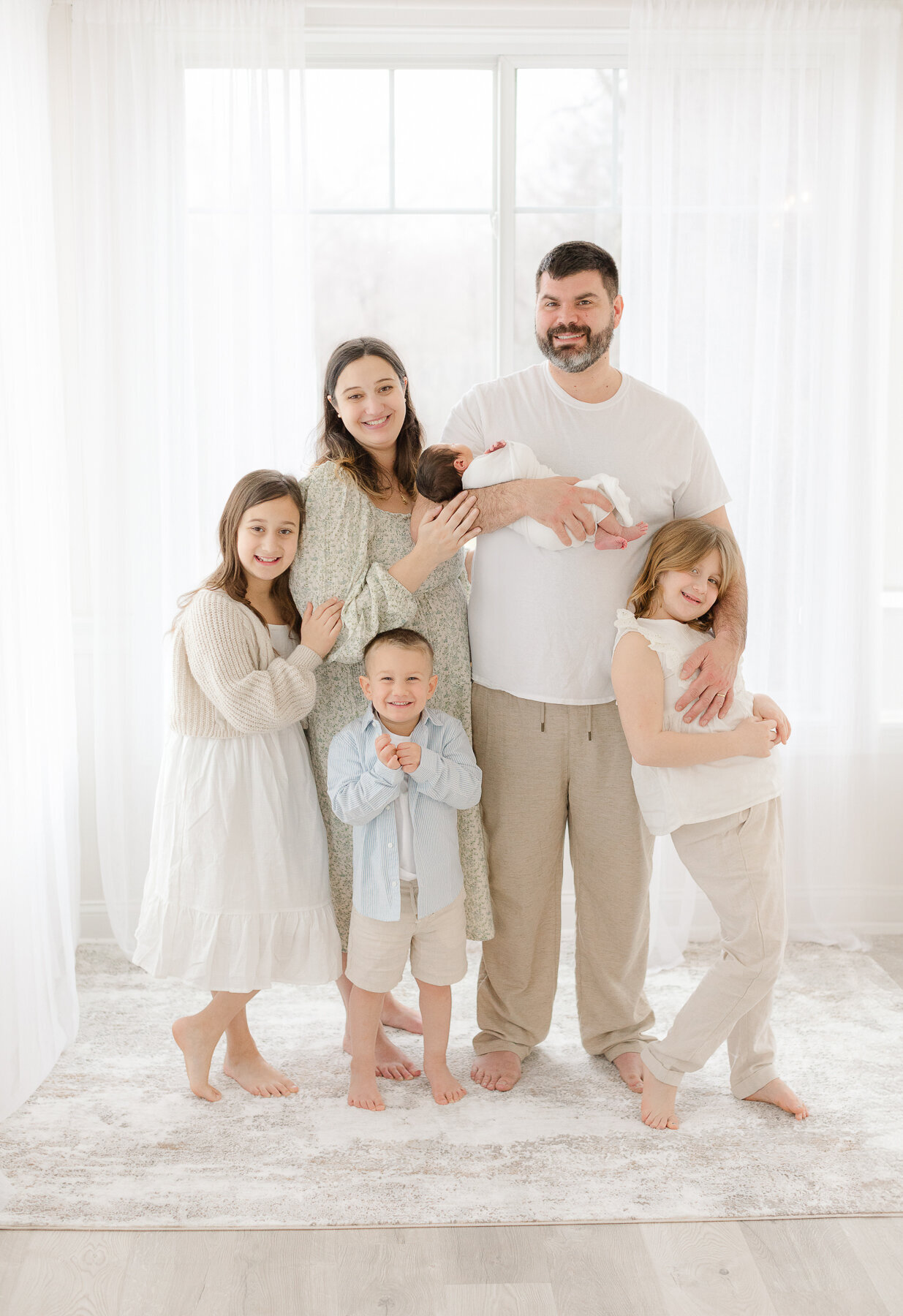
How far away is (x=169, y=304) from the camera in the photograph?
277 centimetres

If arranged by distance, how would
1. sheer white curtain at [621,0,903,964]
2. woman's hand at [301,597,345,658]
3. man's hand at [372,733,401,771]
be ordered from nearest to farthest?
man's hand at [372,733,401,771] < woman's hand at [301,597,345,658] < sheer white curtain at [621,0,903,964]

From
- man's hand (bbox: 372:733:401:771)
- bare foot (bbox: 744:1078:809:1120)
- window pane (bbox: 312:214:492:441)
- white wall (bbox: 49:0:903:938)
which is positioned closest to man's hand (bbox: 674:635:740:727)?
man's hand (bbox: 372:733:401:771)

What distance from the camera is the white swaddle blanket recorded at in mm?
2086

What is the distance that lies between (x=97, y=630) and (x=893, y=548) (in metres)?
2.27

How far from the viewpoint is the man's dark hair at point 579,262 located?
2.11m

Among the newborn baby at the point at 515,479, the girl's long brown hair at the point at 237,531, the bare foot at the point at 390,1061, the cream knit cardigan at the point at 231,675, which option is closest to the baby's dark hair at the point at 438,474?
the newborn baby at the point at 515,479

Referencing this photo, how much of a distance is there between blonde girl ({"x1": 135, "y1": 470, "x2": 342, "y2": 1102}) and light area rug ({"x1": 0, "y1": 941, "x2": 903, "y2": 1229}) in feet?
0.69

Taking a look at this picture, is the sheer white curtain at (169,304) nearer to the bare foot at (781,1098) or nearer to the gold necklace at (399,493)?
the gold necklace at (399,493)

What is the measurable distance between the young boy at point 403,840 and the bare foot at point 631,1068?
0.35m

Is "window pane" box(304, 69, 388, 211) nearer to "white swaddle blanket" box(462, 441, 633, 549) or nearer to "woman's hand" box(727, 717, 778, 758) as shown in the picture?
"white swaddle blanket" box(462, 441, 633, 549)

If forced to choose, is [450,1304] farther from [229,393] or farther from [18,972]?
[229,393]

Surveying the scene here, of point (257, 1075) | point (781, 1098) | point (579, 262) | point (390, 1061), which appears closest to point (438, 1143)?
point (390, 1061)

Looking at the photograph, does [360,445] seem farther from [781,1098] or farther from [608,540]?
[781,1098]

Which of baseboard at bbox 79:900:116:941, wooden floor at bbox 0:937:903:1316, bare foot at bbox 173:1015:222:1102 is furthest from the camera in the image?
baseboard at bbox 79:900:116:941
